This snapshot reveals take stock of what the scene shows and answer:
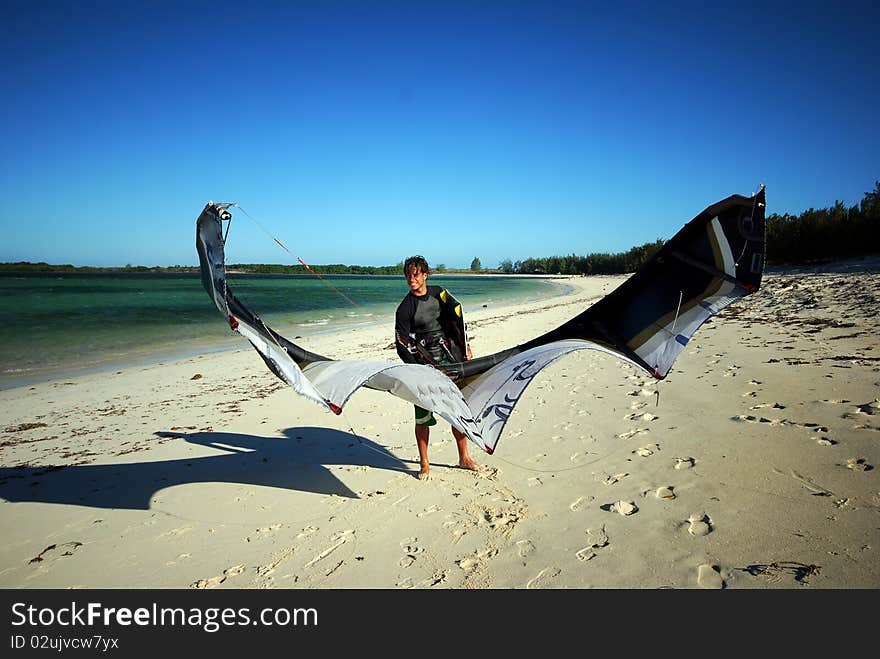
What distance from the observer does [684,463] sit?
12.4 feet

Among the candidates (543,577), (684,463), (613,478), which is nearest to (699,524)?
(613,478)

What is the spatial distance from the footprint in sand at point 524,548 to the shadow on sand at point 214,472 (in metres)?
1.61

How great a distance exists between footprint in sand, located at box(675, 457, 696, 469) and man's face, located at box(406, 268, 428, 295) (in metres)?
2.67

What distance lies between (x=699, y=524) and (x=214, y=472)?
435 centimetres

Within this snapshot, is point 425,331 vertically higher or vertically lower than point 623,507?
higher

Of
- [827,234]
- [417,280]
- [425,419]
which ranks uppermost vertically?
[827,234]

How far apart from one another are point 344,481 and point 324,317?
21.1 metres

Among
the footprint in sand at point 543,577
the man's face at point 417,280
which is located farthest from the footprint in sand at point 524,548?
the man's face at point 417,280

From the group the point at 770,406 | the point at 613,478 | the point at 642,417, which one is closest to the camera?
the point at 613,478

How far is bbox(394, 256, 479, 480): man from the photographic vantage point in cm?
409

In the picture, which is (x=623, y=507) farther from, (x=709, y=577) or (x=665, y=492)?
(x=709, y=577)

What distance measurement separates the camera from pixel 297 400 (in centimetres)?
720

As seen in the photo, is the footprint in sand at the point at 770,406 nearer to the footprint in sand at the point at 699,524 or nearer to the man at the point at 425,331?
the footprint in sand at the point at 699,524
